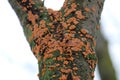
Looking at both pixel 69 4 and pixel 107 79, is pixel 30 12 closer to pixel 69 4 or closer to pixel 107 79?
pixel 69 4

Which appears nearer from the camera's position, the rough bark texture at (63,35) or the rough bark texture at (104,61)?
the rough bark texture at (63,35)

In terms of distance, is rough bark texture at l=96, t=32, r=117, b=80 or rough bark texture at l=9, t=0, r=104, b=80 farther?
rough bark texture at l=96, t=32, r=117, b=80

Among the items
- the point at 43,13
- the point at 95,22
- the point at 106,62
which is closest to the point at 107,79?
the point at 106,62

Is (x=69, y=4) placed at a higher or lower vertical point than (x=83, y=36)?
higher

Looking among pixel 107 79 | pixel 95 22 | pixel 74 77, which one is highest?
pixel 95 22
